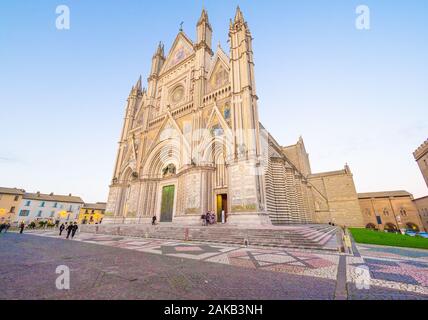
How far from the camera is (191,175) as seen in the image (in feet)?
50.9

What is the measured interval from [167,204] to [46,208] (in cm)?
3881

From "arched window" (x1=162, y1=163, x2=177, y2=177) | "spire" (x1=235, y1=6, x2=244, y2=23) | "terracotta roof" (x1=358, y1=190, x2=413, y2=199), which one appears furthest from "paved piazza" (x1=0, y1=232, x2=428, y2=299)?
"terracotta roof" (x1=358, y1=190, x2=413, y2=199)

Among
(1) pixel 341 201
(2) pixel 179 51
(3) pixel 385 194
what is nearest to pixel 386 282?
(2) pixel 179 51

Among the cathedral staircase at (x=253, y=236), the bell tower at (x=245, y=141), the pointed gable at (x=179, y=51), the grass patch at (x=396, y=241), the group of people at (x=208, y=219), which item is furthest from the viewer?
the pointed gable at (x=179, y=51)

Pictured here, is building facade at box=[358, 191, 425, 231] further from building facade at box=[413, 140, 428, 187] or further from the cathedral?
the cathedral

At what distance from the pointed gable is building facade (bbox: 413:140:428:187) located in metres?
32.1

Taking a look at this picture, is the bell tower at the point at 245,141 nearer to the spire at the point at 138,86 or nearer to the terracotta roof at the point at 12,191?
the spire at the point at 138,86

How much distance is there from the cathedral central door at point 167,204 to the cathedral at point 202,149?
10 cm

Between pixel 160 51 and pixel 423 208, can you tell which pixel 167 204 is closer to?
pixel 160 51

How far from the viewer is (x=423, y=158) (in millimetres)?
22047

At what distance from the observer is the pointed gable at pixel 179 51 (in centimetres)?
2422

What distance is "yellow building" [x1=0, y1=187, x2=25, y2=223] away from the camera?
1291 inches

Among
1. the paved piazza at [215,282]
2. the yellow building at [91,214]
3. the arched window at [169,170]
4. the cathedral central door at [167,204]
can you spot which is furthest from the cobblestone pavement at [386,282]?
the yellow building at [91,214]
